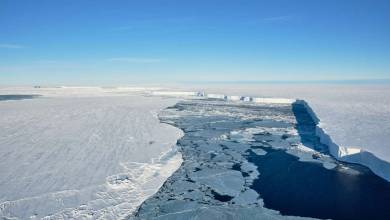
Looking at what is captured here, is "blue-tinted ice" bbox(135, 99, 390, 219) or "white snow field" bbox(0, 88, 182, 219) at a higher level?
"white snow field" bbox(0, 88, 182, 219)

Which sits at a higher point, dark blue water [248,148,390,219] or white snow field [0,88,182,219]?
white snow field [0,88,182,219]

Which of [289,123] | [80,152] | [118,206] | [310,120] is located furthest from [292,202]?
[310,120]

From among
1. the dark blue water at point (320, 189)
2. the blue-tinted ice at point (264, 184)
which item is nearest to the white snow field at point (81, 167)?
the blue-tinted ice at point (264, 184)

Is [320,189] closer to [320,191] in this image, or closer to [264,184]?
[320,191]

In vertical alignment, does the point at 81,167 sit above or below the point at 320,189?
above

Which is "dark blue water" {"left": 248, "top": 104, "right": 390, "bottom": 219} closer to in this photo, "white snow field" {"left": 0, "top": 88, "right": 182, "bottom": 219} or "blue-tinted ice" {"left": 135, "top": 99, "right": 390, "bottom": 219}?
"blue-tinted ice" {"left": 135, "top": 99, "right": 390, "bottom": 219}

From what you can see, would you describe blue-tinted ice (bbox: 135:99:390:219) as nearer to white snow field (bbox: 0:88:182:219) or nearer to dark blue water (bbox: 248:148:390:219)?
dark blue water (bbox: 248:148:390:219)

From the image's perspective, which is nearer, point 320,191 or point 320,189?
point 320,191

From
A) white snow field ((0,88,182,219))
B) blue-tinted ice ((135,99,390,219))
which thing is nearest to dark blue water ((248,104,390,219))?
blue-tinted ice ((135,99,390,219))

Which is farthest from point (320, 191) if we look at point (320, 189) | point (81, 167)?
point (81, 167)
